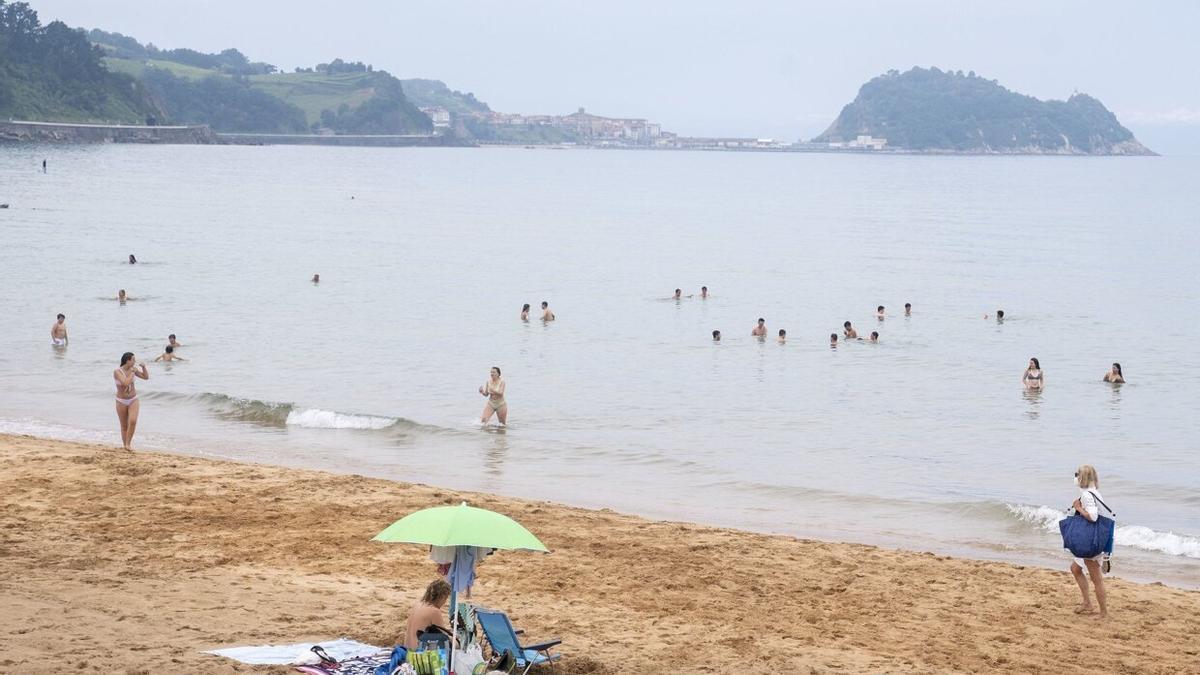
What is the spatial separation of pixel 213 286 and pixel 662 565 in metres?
33.8

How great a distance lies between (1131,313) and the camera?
1736 inches

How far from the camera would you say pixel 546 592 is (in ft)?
41.6

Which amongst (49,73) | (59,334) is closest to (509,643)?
(59,334)

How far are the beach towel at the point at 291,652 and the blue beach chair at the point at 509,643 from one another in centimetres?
84

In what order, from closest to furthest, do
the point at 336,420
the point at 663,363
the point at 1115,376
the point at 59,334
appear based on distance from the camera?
the point at 336,420 → the point at 1115,376 → the point at 59,334 → the point at 663,363

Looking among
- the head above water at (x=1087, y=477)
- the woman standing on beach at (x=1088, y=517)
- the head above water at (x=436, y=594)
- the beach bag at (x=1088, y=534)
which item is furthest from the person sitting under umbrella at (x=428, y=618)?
the beach bag at (x=1088, y=534)

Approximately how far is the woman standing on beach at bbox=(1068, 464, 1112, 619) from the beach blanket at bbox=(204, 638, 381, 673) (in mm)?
6072

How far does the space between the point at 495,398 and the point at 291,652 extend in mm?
13320

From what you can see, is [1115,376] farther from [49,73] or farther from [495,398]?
[49,73]

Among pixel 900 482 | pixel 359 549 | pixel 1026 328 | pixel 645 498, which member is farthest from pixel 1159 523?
pixel 1026 328

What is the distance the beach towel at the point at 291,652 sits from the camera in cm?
1000

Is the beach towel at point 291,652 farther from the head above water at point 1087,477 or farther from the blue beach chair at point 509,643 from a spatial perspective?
the head above water at point 1087,477

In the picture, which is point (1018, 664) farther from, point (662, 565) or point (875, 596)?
point (662, 565)

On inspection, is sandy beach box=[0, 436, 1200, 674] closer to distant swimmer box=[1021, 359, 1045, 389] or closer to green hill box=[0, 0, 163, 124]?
distant swimmer box=[1021, 359, 1045, 389]
